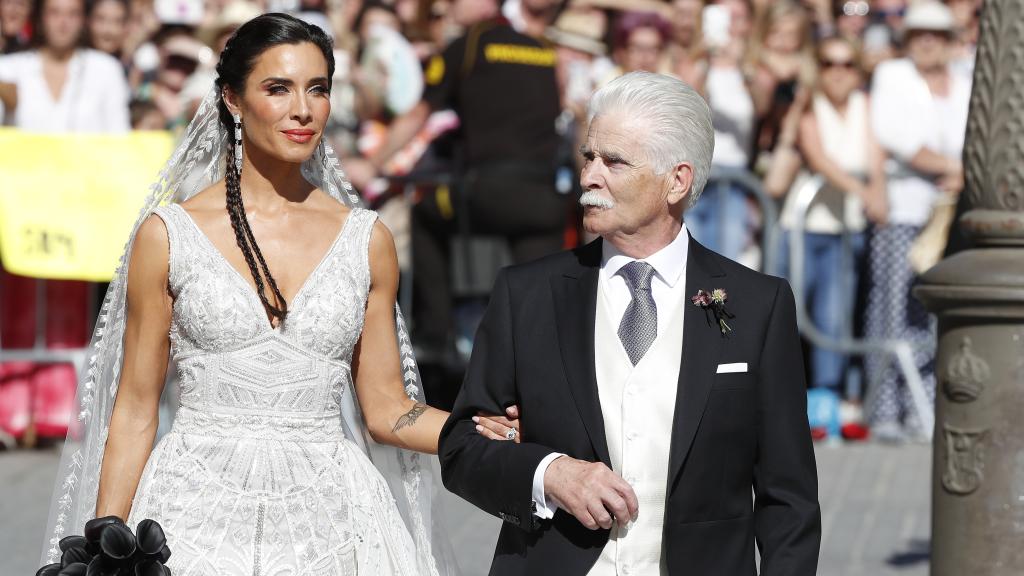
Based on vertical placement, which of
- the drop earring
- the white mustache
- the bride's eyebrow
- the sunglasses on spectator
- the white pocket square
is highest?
the sunglasses on spectator

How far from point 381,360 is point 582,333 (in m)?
1.03

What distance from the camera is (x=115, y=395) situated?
448 centimetres

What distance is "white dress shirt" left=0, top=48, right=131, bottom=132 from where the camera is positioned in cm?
1038

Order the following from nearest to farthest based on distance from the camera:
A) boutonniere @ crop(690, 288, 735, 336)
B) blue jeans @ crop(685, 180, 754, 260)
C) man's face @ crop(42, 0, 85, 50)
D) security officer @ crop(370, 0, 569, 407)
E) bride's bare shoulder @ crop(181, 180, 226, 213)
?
boutonniere @ crop(690, 288, 735, 336)
bride's bare shoulder @ crop(181, 180, 226, 213)
security officer @ crop(370, 0, 569, 407)
man's face @ crop(42, 0, 85, 50)
blue jeans @ crop(685, 180, 754, 260)

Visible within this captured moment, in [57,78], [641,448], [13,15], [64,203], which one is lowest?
[641,448]

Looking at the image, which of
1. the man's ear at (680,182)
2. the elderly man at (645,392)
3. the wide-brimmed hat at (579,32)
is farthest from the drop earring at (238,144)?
the wide-brimmed hat at (579,32)

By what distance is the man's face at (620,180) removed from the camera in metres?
3.68

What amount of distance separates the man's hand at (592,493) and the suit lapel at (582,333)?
0.38 ft

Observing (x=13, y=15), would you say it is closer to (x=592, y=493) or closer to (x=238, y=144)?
(x=238, y=144)

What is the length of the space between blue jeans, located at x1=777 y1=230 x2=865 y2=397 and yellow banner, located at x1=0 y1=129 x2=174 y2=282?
406 cm

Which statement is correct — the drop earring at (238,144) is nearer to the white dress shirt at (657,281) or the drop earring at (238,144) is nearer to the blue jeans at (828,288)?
the white dress shirt at (657,281)

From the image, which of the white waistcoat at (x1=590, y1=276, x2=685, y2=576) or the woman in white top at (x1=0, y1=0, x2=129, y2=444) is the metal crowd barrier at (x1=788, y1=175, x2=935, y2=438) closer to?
the woman in white top at (x1=0, y1=0, x2=129, y2=444)

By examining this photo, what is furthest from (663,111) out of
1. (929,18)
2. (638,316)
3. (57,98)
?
(929,18)

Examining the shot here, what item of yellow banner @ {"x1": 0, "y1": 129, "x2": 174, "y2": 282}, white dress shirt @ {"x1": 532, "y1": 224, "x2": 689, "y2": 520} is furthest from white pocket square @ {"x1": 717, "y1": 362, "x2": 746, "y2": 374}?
yellow banner @ {"x1": 0, "y1": 129, "x2": 174, "y2": 282}
